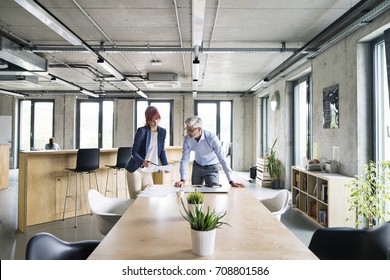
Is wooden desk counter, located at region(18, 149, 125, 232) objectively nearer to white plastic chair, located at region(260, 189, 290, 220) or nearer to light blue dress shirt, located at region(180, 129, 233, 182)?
light blue dress shirt, located at region(180, 129, 233, 182)

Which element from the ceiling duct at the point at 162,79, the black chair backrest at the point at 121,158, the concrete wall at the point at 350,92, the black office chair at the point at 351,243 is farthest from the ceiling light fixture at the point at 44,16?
the concrete wall at the point at 350,92

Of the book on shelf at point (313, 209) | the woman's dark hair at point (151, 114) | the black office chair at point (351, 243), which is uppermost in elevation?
the woman's dark hair at point (151, 114)

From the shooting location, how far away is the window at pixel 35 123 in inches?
464

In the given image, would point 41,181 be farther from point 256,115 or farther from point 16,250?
point 256,115

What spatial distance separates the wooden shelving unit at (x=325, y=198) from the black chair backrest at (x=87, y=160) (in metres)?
3.66

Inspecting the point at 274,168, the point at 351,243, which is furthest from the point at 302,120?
the point at 351,243

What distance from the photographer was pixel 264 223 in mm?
1707

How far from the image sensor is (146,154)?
3355 mm

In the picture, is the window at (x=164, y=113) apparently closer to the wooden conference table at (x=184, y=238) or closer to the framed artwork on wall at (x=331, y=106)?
the framed artwork on wall at (x=331, y=106)

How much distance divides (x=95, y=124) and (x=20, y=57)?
666 centimetres

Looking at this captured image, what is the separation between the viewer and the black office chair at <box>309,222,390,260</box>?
1.71 m

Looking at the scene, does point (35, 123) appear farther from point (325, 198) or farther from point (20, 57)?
point (325, 198)
